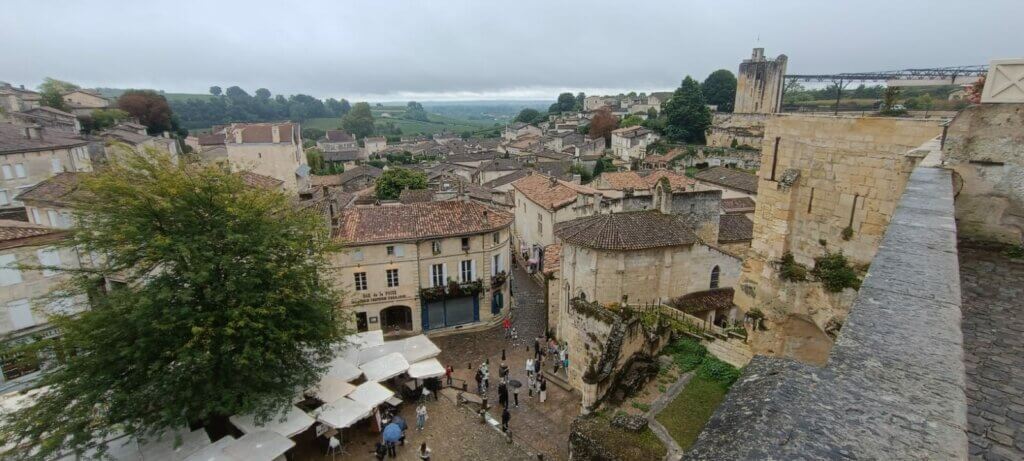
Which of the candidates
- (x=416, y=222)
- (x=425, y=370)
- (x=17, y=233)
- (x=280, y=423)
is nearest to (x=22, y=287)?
(x=17, y=233)

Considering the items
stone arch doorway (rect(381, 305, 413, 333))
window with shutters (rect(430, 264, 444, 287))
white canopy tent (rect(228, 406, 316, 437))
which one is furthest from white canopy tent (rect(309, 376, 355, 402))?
window with shutters (rect(430, 264, 444, 287))

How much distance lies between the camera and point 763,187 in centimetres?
1256

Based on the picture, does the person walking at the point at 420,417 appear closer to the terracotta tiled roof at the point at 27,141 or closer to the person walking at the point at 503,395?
the person walking at the point at 503,395

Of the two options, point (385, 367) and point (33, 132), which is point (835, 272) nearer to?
point (385, 367)

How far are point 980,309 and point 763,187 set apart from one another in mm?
8528

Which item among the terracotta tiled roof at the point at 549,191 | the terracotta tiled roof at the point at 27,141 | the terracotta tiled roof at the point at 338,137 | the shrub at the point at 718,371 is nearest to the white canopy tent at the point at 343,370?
the shrub at the point at 718,371

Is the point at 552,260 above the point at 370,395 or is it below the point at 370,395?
above

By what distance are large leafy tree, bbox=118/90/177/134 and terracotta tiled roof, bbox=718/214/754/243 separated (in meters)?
86.8

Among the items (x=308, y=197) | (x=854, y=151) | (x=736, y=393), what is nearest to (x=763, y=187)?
(x=854, y=151)

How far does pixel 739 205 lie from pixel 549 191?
47.5 ft

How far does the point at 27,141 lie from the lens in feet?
114

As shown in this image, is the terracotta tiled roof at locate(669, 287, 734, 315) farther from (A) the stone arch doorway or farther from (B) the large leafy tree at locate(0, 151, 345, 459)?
(B) the large leafy tree at locate(0, 151, 345, 459)

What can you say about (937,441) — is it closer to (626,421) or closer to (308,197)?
(626,421)

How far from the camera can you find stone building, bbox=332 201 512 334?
24.5m
